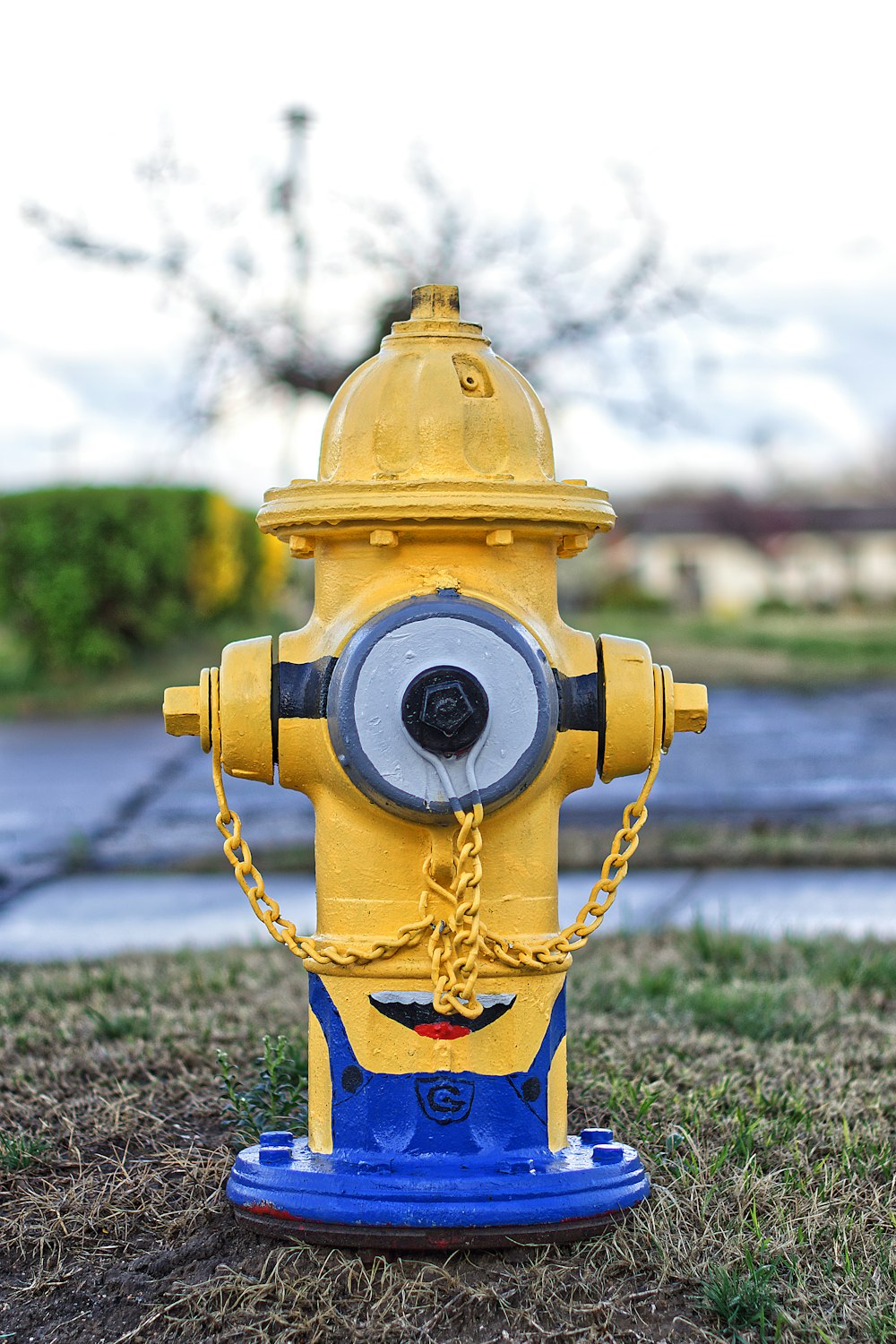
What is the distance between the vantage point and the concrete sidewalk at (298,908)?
5090mm

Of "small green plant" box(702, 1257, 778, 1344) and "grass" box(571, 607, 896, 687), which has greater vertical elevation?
"grass" box(571, 607, 896, 687)

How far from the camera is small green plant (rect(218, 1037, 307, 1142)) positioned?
2.98 m

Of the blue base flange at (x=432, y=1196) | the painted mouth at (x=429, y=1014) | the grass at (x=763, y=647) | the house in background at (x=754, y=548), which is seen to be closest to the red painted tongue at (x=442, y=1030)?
the painted mouth at (x=429, y=1014)

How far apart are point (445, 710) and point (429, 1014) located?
51cm

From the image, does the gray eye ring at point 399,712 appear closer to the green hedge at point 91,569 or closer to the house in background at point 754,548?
the green hedge at point 91,569

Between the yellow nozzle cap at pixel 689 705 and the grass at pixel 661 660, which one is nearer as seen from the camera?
the yellow nozzle cap at pixel 689 705

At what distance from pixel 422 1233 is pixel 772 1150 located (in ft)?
2.65

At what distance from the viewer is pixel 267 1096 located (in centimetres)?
307

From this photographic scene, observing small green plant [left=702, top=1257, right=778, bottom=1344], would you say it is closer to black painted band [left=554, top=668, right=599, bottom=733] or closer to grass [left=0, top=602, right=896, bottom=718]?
black painted band [left=554, top=668, right=599, bottom=733]

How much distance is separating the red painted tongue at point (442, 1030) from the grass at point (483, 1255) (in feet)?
1.11

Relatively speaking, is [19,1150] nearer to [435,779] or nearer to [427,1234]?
[427,1234]

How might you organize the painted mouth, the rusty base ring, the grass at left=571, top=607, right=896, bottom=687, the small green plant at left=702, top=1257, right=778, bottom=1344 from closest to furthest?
the small green plant at left=702, top=1257, right=778, bottom=1344, the rusty base ring, the painted mouth, the grass at left=571, top=607, right=896, bottom=687

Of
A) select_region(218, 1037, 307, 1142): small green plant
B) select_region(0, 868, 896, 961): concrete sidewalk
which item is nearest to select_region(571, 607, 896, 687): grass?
select_region(0, 868, 896, 961): concrete sidewalk

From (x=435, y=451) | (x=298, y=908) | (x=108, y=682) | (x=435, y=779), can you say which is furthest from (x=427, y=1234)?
(x=108, y=682)
